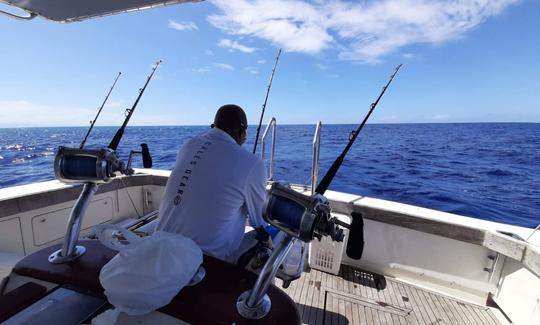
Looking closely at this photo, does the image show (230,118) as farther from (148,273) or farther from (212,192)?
(148,273)

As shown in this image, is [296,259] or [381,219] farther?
[381,219]

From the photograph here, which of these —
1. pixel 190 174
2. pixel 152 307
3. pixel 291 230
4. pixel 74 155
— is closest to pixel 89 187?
pixel 74 155

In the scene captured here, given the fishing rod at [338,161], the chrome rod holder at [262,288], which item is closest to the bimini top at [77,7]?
the fishing rod at [338,161]

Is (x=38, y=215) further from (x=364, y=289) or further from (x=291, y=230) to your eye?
(x=364, y=289)

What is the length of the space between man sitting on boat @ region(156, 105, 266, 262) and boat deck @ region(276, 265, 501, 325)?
1.12 metres

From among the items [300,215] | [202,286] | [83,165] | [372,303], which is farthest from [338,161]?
[83,165]

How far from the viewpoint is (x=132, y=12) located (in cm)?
181

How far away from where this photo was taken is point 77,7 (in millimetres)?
1661

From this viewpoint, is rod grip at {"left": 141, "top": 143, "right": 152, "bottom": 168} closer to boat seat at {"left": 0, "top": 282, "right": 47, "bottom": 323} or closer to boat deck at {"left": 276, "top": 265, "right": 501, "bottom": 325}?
boat seat at {"left": 0, "top": 282, "right": 47, "bottom": 323}

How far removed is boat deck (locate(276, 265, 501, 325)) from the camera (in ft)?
6.62

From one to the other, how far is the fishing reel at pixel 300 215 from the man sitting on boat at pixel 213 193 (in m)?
0.35

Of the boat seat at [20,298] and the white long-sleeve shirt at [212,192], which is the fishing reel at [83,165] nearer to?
the white long-sleeve shirt at [212,192]

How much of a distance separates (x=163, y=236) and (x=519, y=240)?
250 cm

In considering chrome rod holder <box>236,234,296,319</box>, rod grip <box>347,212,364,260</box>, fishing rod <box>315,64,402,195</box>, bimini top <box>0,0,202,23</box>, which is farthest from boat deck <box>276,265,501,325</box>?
bimini top <box>0,0,202,23</box>
